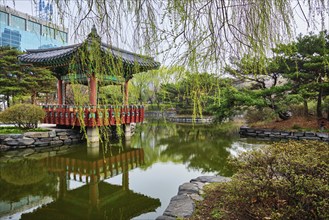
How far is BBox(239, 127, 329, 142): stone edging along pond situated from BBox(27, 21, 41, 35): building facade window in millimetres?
9144

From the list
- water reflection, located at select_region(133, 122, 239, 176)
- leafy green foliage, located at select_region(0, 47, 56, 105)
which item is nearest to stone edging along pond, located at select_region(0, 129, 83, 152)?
water reflection, located at select_region(133, 122, 239, 176)

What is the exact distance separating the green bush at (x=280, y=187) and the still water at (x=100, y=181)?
1091 millimetres

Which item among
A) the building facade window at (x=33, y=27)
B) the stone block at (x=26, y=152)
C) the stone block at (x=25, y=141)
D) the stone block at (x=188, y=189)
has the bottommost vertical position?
the stone block at (x=26, y=152)

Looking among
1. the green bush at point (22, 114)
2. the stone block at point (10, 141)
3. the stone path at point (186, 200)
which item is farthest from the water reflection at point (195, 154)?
the stone block at point (10, 141)

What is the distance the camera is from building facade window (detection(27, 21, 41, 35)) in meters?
0.91

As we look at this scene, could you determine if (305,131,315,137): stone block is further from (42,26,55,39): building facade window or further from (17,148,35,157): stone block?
(42,26,55,39): building facade window

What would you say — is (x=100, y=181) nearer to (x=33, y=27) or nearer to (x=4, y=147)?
(x=33, y=27)

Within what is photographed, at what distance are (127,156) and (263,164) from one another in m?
4.29

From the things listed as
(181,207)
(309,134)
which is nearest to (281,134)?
(309,134)

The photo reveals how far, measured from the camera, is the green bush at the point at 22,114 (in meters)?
7.02

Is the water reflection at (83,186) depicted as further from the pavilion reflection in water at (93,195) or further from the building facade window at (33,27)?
the building facade window at (33,27)

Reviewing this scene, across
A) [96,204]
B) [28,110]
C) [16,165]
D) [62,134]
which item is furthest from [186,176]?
[28,110]

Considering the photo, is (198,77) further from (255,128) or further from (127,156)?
(255,128)

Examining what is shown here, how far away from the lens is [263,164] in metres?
2.17
